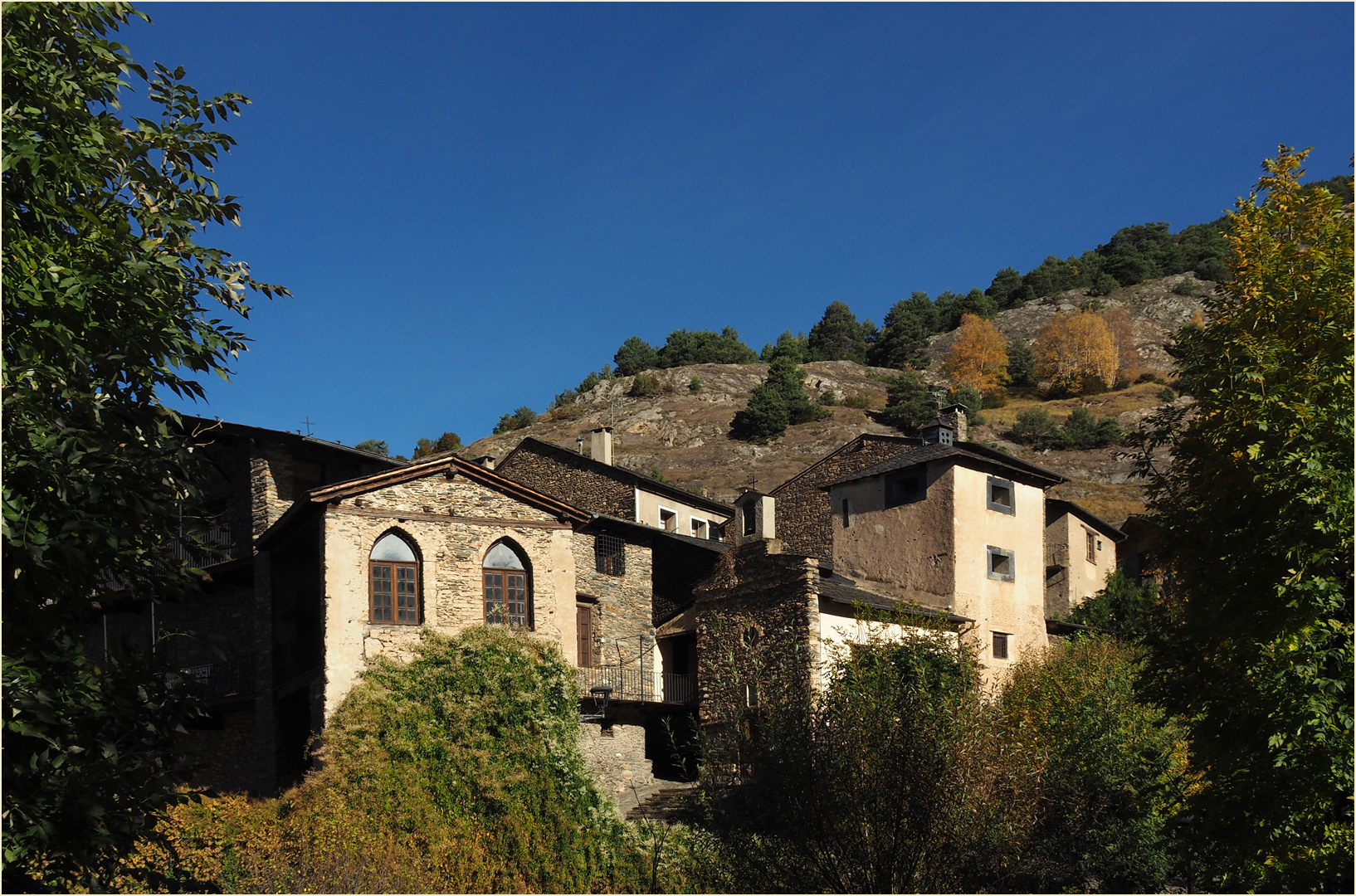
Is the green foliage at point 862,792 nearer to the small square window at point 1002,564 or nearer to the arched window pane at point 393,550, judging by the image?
the arched window pane at point 393,550

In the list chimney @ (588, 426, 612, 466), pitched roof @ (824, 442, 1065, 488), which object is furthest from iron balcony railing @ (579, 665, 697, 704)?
chimney @ (588, 426, 612, 466)

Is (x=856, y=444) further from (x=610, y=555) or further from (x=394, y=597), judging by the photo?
(x=394, y=597)

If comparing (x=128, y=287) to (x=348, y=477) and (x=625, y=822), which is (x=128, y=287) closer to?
(x=625, y=822)

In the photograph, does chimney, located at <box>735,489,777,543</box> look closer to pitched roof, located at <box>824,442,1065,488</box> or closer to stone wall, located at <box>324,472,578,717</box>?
pitched roof, located at <box>824,442,1065,488</box>

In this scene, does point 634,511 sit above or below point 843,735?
above

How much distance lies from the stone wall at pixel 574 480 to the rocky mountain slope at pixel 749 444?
1137 inches

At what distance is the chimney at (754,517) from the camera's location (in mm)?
38750

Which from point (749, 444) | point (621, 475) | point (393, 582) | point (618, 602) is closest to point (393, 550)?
point (393, 582)

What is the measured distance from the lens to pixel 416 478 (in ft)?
91.7

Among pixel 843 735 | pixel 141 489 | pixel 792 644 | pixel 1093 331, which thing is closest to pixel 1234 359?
pixel 843 735

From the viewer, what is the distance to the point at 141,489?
37.6ft

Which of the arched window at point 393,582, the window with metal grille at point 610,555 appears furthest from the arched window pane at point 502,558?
the window with metal grille at point 610,555

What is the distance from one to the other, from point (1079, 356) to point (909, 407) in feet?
96.3

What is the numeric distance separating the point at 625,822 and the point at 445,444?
74532mm
